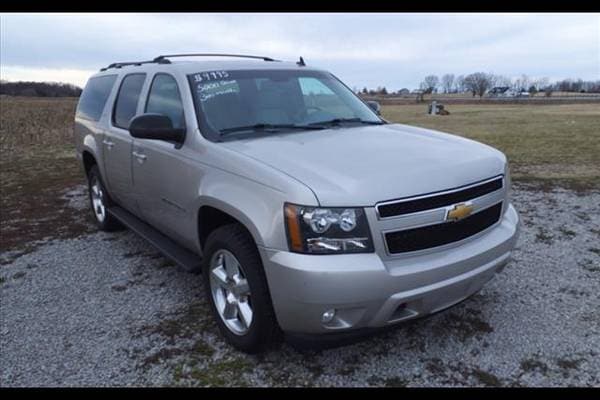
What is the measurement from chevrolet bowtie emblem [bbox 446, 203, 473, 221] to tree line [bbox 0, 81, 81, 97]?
7133 centimetres

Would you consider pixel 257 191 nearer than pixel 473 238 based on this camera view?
Yes

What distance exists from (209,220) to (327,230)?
3.84 feet

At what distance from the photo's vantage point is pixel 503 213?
10.6 feet

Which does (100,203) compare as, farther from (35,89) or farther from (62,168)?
(35,89)

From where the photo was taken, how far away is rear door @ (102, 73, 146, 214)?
14.6ft

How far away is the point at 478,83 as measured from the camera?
72.5 m

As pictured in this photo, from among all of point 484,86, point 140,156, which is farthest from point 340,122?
point 484,86

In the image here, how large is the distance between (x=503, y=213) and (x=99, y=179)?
437 cm

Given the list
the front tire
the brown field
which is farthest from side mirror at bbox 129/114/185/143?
the brown field

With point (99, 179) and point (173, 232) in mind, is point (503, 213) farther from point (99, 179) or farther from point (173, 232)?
point (99, 179)

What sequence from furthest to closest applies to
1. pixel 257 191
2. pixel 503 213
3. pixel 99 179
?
pixel 99 179
pixel 503 213
pixel 257 191

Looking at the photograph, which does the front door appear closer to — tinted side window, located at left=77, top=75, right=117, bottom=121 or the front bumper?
A: the front bumper

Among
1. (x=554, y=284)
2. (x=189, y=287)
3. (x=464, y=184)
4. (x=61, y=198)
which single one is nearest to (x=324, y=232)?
(x=464, y=184)

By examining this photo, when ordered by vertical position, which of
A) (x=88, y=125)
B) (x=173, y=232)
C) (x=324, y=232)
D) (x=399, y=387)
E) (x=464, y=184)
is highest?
(x=88, y=125)
